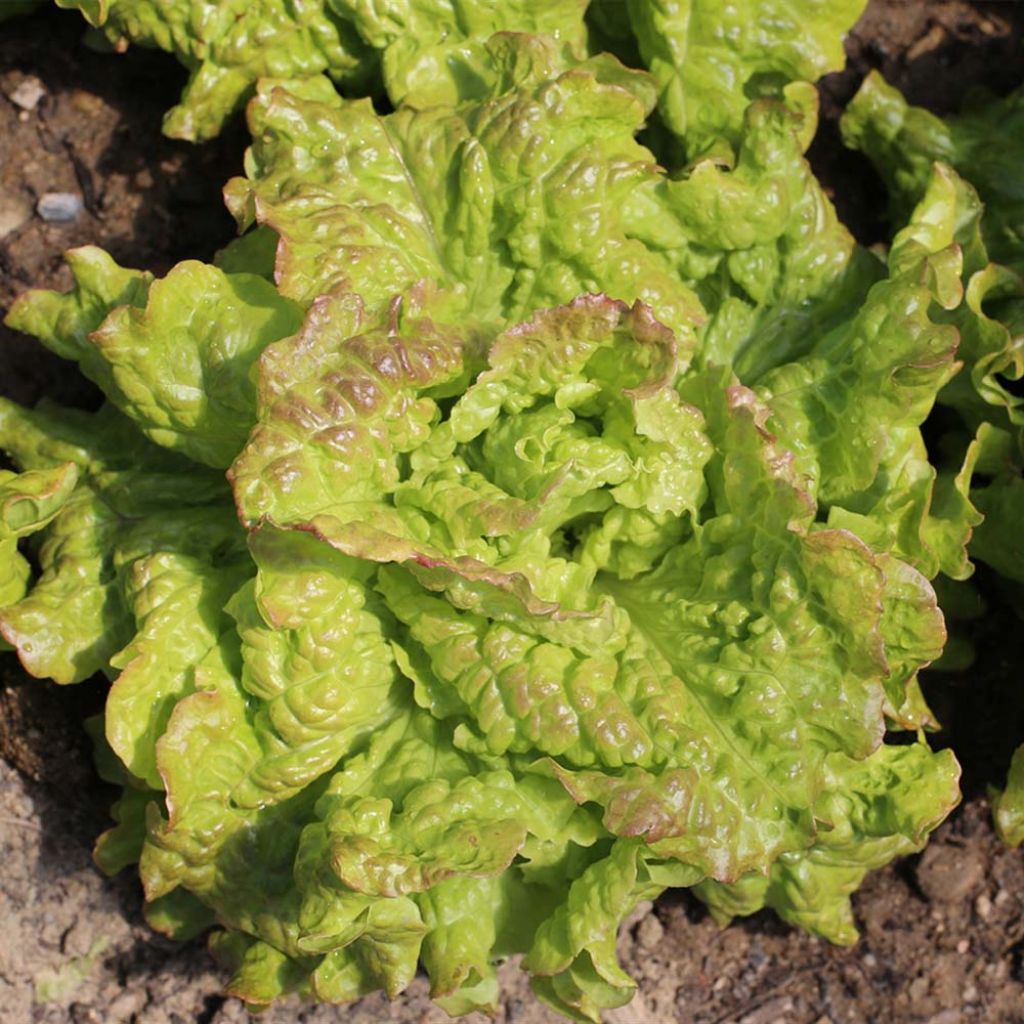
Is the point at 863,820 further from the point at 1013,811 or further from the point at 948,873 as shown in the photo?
the point at 948,873

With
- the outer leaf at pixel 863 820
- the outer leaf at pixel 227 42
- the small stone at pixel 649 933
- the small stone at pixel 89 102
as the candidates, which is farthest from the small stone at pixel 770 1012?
the small stone at pixel 89 102

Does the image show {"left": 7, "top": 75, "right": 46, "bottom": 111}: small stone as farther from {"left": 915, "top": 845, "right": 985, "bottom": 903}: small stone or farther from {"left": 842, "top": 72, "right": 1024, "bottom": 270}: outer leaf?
{"left": 915, "top": 845, "right": 985, "bottom": 903}: small stone

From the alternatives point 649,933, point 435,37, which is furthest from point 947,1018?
point 435,37

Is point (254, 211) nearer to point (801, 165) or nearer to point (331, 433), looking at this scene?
point (331, 433)

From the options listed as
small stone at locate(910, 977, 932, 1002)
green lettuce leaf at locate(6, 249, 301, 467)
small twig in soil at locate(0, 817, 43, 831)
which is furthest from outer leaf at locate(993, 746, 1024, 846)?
small twig in soil at locate(0, 817, 43, 831)

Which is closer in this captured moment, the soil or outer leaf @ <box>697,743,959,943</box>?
outer leaf @ <box>697,743,959,943</box>

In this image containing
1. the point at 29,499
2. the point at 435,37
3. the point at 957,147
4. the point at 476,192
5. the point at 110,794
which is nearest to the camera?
the point at 29,499

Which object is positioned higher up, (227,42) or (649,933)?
(227,42)

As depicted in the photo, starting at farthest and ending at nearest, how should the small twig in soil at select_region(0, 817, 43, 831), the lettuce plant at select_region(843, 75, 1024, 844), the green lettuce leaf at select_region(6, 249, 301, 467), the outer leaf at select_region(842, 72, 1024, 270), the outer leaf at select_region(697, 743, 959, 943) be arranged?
the small twig in soil at select_region(0, 817, 43, 831) < the outer leaf at select_region(842, 72, 1024, 270) < the lettuce plant at select_region(843, 75, 1024, 844) < the outer leaf at select_region(697, 743, 959, 943) < the green lettuce leaf at select_region(6, 249, 301, 467)

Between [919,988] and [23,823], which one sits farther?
[919,988]
